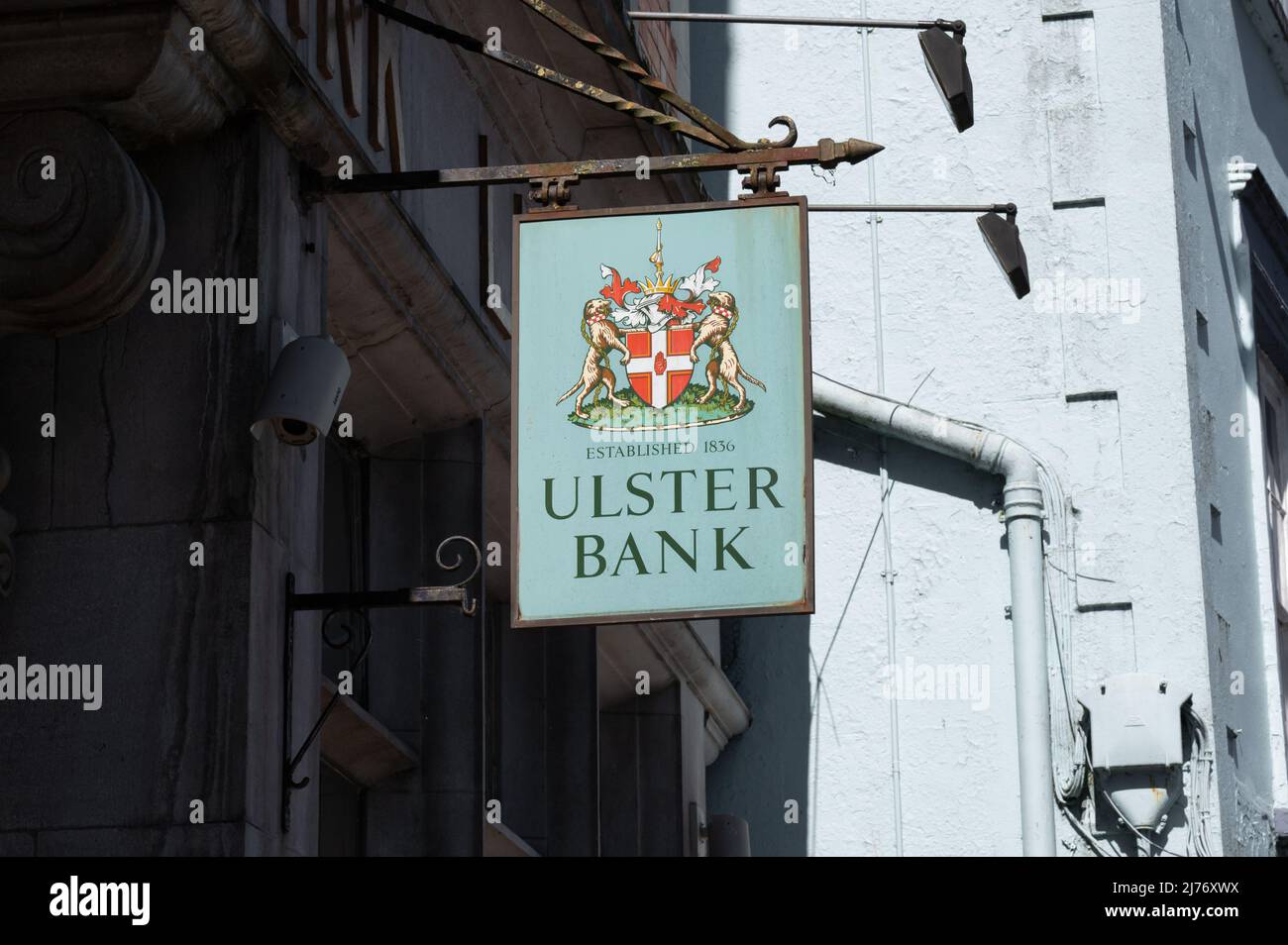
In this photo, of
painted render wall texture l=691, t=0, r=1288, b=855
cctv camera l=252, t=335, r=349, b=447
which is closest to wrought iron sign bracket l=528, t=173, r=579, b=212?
cctv camera l=252, t=335, r=349, b=447

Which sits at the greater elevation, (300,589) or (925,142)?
(925,142)

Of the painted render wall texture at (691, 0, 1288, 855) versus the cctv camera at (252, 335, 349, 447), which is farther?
the painted render wall texture at (691, 0, 1288, 855)

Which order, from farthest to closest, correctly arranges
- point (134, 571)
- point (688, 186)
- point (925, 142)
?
1. point (925, 142)
2. point (688, 186)
3. point (134, 571)

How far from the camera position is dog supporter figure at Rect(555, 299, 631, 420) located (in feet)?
27.9

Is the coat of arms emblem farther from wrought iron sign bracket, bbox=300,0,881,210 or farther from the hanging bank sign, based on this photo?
wrought iron sign bracket, bbox=300,0,881,210

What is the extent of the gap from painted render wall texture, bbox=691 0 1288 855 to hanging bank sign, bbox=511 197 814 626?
8848mm

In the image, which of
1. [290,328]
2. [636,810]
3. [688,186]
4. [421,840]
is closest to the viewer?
[290,328]

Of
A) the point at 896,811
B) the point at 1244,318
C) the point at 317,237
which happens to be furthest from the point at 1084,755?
the point at 317,237

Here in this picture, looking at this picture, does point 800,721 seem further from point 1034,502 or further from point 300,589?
point 300,589

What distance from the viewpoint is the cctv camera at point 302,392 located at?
8234mm

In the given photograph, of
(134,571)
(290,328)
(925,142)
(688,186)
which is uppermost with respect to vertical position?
(925,142)
